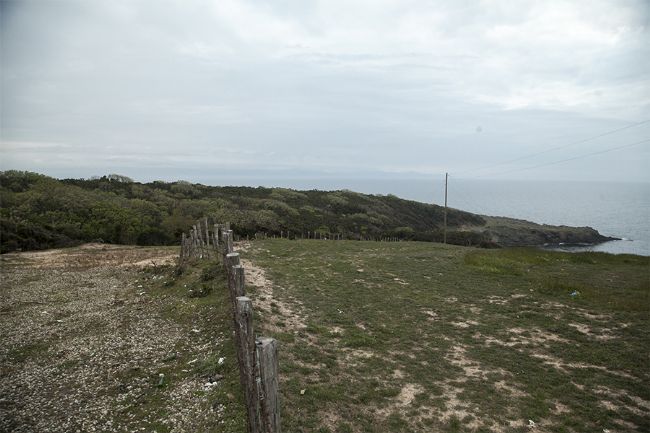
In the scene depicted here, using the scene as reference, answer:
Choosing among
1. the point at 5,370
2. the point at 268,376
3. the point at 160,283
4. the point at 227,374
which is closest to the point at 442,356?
the point at 227,374

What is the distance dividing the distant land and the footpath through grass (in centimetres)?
1914

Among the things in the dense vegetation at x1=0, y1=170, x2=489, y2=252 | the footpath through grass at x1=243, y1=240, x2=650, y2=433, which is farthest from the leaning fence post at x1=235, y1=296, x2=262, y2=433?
the dense vegetation at x1=0, y1=170, x2=489, y2=252

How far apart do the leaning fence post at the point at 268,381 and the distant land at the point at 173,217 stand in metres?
28.5

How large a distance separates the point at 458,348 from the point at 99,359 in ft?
34.2

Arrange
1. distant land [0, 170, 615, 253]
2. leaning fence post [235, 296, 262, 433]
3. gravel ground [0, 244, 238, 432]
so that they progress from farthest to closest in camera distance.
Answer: distant land [0, 170, 615, 253] < gravel ground [0, 244, 238, 432] < leaning fence post [235, 296, 262, 433]

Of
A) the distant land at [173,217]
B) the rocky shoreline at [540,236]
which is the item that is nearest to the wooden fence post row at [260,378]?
the distant land at [173,217]

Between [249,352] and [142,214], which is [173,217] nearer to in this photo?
[142,214]

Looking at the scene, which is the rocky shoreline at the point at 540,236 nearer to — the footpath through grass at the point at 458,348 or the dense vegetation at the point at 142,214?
the dense vegetation at the point at 142,214

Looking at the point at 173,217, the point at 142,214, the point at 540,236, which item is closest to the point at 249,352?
the point at 173,217

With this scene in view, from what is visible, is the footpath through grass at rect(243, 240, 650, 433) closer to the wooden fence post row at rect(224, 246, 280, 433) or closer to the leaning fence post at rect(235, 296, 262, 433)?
the leaning fence post at rect(235, 296, 262, 433)

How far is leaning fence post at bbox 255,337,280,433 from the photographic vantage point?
5.31 meters

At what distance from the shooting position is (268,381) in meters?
5.38

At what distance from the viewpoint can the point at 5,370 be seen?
9672 millimetres

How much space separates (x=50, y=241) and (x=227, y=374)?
27.0 m
